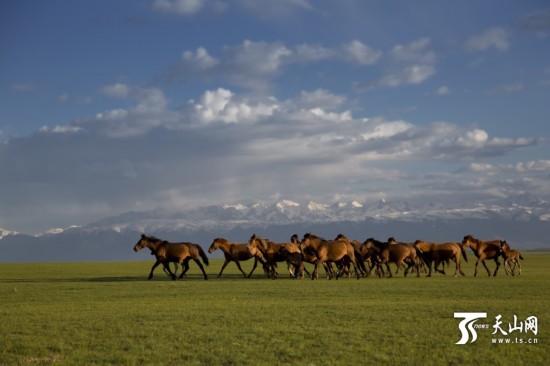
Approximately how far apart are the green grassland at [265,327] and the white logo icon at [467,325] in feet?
0.59

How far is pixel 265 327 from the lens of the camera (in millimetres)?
14531

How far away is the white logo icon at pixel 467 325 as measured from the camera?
510 inches

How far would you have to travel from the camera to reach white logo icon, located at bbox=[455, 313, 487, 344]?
13.0 meters

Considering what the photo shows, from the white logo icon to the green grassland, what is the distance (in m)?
0.18

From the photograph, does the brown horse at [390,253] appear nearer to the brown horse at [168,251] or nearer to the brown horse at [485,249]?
the brown horse at [485,249]

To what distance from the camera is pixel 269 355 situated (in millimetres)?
11523

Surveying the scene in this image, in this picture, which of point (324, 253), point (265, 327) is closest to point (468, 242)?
point (324, 253)

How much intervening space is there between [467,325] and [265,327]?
15.5 feet

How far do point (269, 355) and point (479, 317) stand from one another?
6.51 metres

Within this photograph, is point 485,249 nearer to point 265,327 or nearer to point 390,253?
point 390,253


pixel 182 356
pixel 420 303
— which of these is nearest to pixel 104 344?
pixel 182 356

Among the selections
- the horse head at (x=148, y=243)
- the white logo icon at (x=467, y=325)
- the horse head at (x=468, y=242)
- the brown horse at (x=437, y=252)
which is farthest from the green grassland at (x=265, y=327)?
the horse head at (x=468, y=242)

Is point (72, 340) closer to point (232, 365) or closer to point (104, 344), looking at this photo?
point (104, 344)

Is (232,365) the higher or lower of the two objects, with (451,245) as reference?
lower
